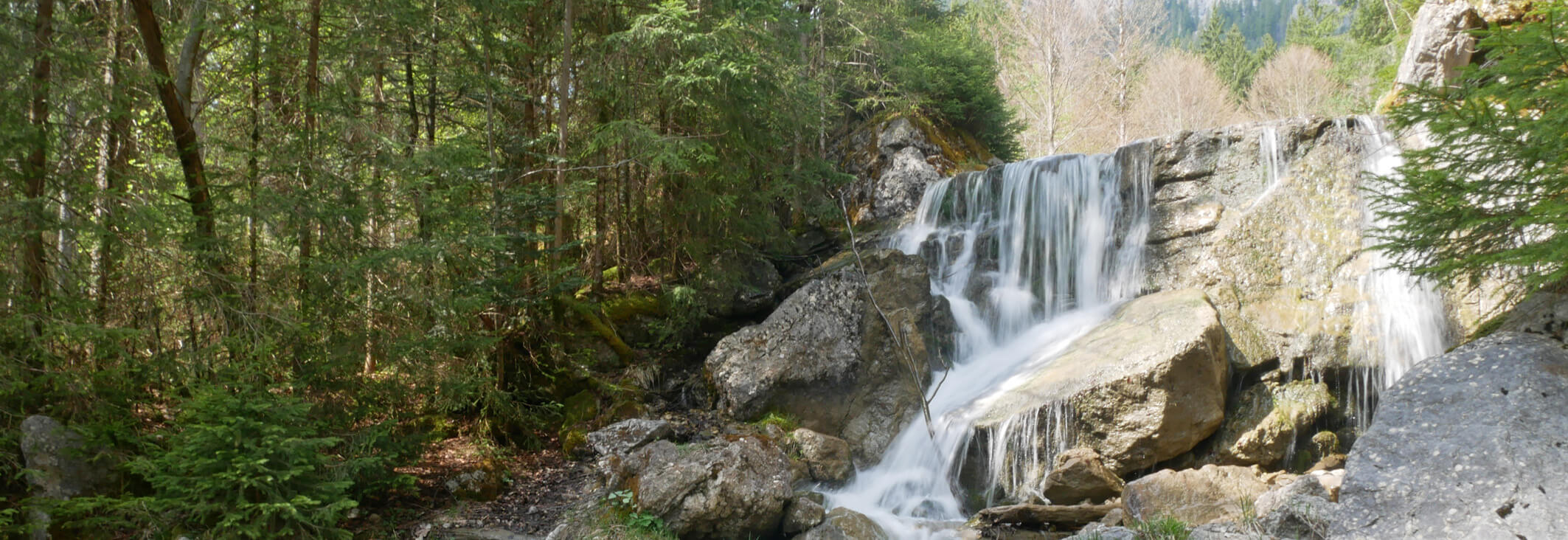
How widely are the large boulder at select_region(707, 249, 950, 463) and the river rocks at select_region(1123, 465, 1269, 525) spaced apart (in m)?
2.96

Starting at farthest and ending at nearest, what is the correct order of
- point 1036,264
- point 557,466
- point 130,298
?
point 1036,264 < point 557,466 < point 130,298

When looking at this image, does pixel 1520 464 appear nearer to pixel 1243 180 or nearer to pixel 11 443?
pixel 1243 180

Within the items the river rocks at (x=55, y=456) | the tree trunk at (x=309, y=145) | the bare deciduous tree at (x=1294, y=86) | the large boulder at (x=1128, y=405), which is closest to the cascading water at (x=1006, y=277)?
the large boulder at (x=1128, y=405)

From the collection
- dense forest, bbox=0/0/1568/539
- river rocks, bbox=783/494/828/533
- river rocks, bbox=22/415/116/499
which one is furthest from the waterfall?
river rocks, bbox=22/415/116/499

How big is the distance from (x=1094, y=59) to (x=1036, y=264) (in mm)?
21907

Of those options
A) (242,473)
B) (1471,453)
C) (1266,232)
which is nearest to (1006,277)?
(1266,232)

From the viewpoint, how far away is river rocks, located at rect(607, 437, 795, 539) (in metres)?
6.43

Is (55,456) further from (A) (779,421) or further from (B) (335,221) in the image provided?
(A) (779,421)

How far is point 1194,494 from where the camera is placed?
6.79 meters

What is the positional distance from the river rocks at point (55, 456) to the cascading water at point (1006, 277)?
20.7ft

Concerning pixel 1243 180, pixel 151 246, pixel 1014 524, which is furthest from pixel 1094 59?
pixel 151 246

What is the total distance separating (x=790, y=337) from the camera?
1023 centimetres

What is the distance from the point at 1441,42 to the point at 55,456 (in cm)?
1655

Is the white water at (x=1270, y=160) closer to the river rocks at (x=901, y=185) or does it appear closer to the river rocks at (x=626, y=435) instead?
the river rocks at (x=901, y=185)
